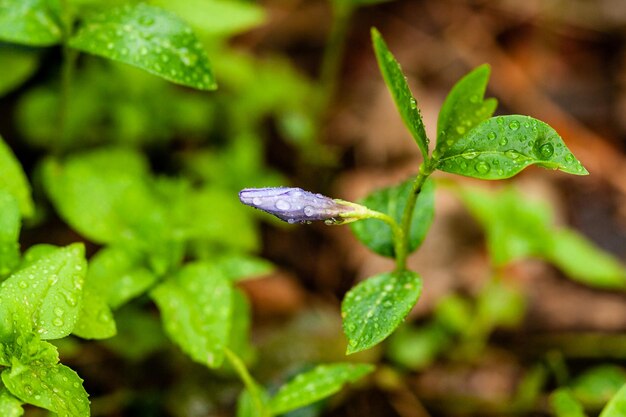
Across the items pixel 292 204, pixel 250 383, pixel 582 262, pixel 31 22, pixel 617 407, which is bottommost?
pixel 582 262

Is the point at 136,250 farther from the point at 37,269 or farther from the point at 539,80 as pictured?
the point at 539,80

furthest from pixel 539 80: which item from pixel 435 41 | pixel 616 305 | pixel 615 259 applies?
pixel 616 305

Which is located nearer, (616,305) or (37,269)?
(37,269)

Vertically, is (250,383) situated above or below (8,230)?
below

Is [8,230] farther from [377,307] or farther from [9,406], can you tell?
[377,307]

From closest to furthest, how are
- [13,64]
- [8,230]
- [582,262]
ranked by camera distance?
1. [8,230]
2. [13,64]
3. [582,262]

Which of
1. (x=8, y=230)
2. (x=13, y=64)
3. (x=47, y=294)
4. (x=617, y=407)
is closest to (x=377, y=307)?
(x=617, y=407)

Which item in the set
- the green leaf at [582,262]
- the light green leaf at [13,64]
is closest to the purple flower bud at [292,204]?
the light green leaf at [13,64]
